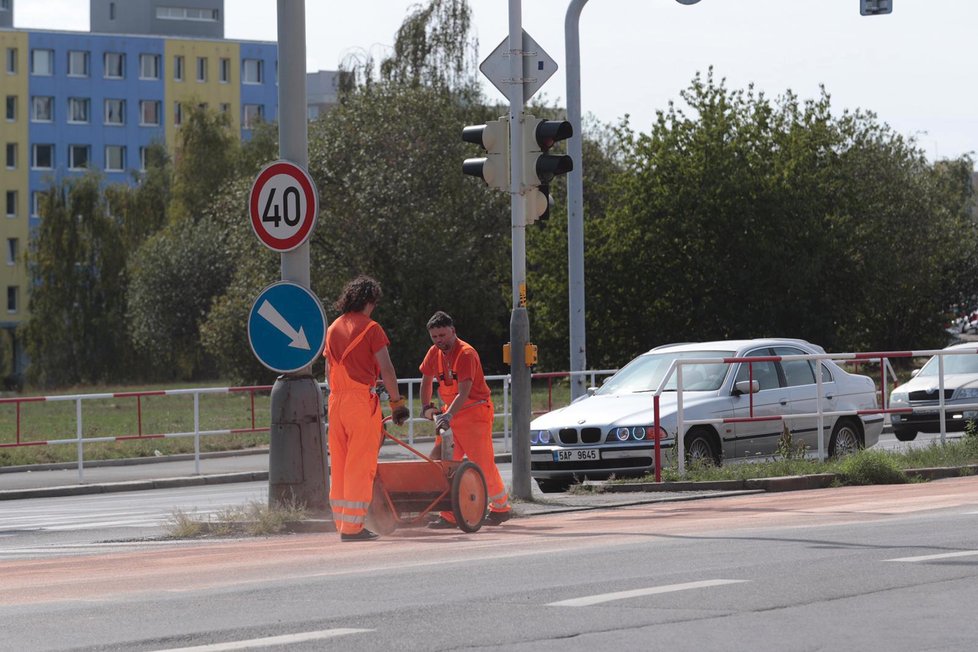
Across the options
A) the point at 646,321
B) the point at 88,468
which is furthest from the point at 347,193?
the point at 88,468

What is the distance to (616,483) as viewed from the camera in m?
16.9

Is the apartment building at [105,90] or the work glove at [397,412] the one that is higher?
the apartment building at [105,90]

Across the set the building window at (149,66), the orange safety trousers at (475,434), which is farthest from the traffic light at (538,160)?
the building window at (149,66)

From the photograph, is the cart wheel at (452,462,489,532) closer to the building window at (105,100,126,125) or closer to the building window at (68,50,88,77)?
the building window at (68,50,88,77)

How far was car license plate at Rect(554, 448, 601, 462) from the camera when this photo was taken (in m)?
17.8

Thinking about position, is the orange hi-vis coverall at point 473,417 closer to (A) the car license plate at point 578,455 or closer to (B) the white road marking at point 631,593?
(A) the car license plate at point 578,455

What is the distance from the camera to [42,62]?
10700cm

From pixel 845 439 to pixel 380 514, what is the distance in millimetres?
8748

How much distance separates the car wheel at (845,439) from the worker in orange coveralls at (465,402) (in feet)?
22.3

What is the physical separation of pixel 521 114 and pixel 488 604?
25.2 feet

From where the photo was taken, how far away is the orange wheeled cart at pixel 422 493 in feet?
41.8

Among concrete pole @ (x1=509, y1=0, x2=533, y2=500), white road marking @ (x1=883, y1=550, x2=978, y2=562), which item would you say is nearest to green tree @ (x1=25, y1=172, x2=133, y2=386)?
concrete pole @ (x1=509, y1=0, x2=533, y2=500)

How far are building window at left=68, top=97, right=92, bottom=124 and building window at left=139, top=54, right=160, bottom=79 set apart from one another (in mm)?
4115

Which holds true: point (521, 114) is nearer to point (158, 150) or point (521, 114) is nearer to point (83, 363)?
point (83, 363)
